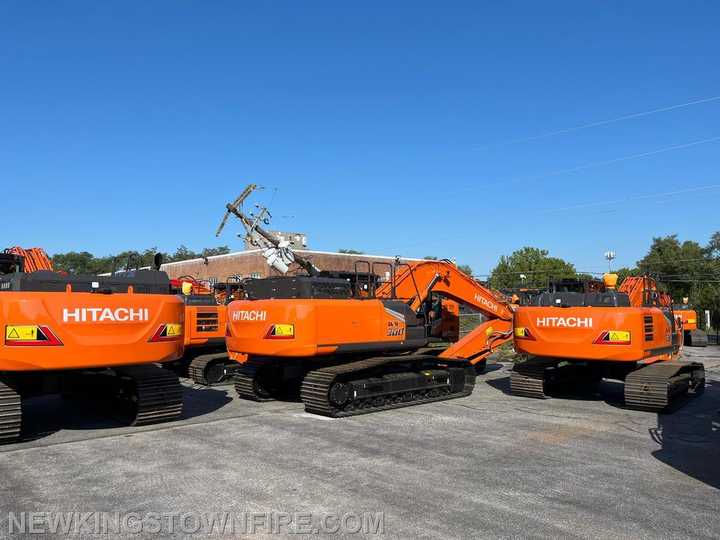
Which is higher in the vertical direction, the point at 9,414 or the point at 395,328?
the point at 395,328

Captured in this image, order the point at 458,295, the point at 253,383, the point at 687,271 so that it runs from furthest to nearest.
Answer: the point at 687,271
the point at 458,295
the point at 253,383

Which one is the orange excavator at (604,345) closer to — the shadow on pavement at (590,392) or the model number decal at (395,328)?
the shadow on pavement at (590,392)

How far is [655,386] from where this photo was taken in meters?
10.4

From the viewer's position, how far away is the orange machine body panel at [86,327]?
7.51m

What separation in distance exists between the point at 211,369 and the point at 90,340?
6.28m

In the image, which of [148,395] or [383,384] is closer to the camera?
[148,395]

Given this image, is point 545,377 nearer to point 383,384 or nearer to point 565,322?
point 565,322

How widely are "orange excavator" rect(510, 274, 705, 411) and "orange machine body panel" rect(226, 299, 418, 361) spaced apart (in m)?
2.72

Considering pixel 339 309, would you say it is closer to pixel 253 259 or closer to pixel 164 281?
pixel 164 281

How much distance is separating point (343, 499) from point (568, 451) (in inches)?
135

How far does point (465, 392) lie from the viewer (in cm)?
1248

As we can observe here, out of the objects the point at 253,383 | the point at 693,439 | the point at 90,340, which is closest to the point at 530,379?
the point at 693,439

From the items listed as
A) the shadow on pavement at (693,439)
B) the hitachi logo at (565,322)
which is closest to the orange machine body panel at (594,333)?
the hitachi logo at (565,322)

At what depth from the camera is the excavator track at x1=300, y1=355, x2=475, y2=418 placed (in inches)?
393
